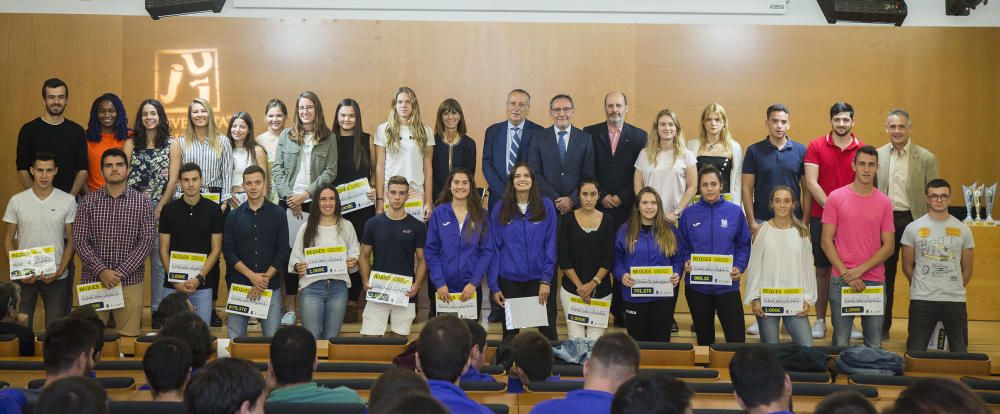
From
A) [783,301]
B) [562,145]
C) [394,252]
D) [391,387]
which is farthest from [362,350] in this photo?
[783,301]

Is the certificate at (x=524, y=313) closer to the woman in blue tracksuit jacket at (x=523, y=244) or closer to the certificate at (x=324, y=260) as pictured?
the woman in blue tracksuit jacket at (x=523, y=244)

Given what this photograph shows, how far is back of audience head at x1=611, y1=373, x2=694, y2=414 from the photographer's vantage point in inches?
112

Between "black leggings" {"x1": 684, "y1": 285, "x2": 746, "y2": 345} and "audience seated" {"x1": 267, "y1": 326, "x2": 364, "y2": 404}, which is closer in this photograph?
"audience seated" {"x1": 267, "y1": 326, "x2": 364, "y2": 404}

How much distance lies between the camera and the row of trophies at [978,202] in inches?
316

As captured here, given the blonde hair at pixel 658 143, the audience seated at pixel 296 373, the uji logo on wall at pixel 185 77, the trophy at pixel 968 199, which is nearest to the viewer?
the audience seated at pixel 296 373

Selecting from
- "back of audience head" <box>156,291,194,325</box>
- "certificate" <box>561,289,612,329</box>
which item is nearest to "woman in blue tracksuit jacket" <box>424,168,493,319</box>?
"certificate" <box>561,289,612,329</box>

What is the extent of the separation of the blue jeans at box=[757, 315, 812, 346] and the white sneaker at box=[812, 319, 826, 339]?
842 millimetres

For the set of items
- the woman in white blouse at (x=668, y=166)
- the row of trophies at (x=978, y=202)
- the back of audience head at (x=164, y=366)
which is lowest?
the back of audience head at (x=164, y=366)

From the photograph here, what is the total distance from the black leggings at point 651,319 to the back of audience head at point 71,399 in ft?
13.8

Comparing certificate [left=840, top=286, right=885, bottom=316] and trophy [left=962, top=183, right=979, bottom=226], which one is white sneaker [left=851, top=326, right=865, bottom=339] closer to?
certificate [left=840, top=286, right=885, bottom=316]

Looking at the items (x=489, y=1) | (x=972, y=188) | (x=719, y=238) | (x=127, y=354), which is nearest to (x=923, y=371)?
(x=719, y=238)

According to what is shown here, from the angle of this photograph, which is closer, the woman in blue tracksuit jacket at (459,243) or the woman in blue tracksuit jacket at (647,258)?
the woman in blue tracksuit jacket at (647,258)

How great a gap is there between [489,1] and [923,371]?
5411 mm

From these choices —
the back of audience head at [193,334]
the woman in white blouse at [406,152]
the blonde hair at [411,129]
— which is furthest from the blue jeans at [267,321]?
the back of audience head at [193,334]
